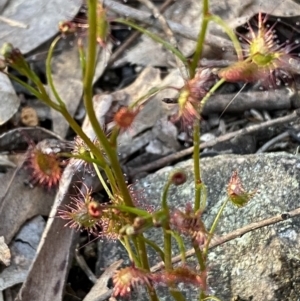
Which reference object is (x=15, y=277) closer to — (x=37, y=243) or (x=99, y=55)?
(x=37, y=243)

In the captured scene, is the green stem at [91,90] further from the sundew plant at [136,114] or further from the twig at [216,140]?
the twig at [216,140]

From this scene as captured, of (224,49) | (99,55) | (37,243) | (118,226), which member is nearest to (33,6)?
(99,55)

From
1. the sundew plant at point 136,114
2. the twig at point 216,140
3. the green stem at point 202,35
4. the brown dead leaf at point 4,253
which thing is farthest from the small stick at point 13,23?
the green stem at point 202,35

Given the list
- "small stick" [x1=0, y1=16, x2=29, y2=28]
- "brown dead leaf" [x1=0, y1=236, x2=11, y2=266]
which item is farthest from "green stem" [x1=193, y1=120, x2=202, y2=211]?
"small stick" [x1=0, y1=16, x2=29, y2=28]

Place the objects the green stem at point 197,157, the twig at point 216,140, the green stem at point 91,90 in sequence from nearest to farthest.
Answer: the green stem at point 91,90, the green stem at point 197,157, the twig at point 216,140

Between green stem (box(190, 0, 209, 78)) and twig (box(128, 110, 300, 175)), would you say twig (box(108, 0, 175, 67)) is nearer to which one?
twig (box(128, 110, 300, 175))

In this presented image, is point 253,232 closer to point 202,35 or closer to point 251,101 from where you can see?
point 251,101
